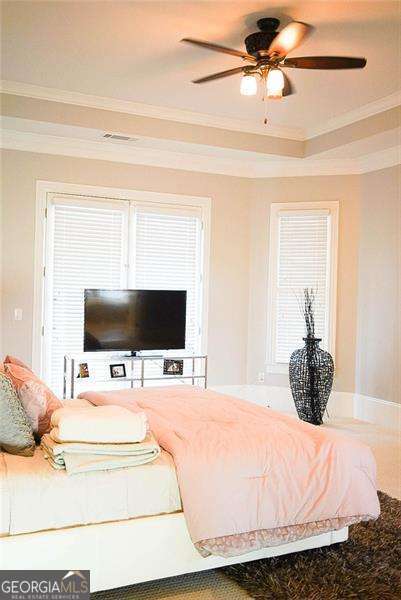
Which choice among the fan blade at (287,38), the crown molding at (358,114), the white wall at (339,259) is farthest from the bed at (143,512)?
the white wall at (339,259)

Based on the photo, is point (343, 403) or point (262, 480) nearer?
point (262, 480)

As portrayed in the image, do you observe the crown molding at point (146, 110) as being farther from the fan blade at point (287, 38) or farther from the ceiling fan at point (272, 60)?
the fan blade at point (287, 38)

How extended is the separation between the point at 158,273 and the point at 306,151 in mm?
2139

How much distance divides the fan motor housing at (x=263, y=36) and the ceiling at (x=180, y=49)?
0.20ft

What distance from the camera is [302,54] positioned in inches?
171

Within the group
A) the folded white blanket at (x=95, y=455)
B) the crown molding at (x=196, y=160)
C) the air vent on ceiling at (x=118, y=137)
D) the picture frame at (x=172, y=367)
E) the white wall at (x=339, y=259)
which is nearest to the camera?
the folded white blanket at (x=95, y=455)

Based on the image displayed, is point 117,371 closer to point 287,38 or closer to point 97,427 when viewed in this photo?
point 97,427

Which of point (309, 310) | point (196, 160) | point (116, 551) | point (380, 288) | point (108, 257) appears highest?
point (196, 160)

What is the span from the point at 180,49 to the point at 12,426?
9.90 feet

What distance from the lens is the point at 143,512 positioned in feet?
8.29

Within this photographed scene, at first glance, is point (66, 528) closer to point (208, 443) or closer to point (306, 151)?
point (208, 443)

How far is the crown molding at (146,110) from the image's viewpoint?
5.03m

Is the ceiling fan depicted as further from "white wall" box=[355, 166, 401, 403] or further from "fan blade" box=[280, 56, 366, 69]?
"white wall" box=[355, 166, 401, 403]

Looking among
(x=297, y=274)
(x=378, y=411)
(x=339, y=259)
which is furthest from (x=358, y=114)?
(x=378, y=411)
